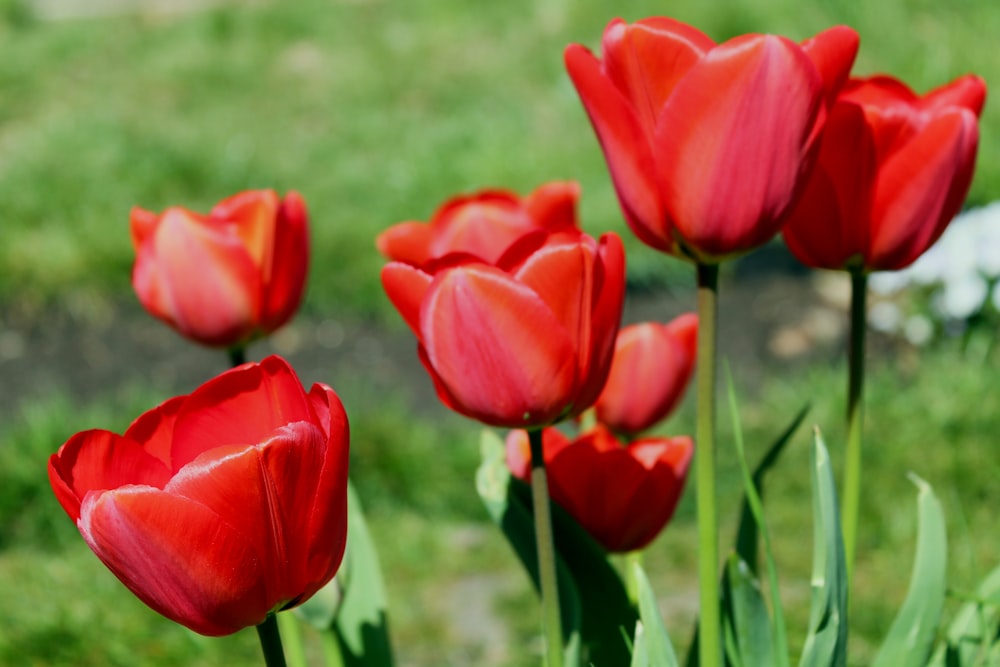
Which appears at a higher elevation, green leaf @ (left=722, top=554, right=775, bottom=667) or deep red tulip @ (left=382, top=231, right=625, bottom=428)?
deep red tulip @ (left=382, top=231, right=625, bottom=428)

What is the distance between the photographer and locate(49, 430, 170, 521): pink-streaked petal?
0.67m

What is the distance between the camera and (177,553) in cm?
64

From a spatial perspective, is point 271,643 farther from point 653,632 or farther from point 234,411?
point 653,632

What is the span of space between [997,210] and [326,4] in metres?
3.84

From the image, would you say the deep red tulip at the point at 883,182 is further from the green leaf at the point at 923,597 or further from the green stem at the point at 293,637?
the green stem at the point at 293,637

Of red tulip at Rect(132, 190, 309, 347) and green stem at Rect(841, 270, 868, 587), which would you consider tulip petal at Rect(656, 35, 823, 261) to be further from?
red tulip at Rect(132, 190, 309, 347)

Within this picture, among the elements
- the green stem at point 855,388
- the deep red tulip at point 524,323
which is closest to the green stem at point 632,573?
the green stem at point 855,388

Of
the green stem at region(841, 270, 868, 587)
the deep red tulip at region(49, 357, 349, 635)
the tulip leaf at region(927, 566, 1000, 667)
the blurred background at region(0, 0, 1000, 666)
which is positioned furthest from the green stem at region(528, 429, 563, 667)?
the blurred background at region(0, 0, 1000, 666)

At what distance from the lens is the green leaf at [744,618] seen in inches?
34.2

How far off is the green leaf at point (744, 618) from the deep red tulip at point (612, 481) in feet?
0.26

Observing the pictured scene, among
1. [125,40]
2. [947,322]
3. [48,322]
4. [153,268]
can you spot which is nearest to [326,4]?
[125,40]

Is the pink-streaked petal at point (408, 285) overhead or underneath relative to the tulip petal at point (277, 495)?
overhead

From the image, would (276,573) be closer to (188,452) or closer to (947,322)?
(188,452)

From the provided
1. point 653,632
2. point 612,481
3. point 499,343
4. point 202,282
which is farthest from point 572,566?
point 202,282
